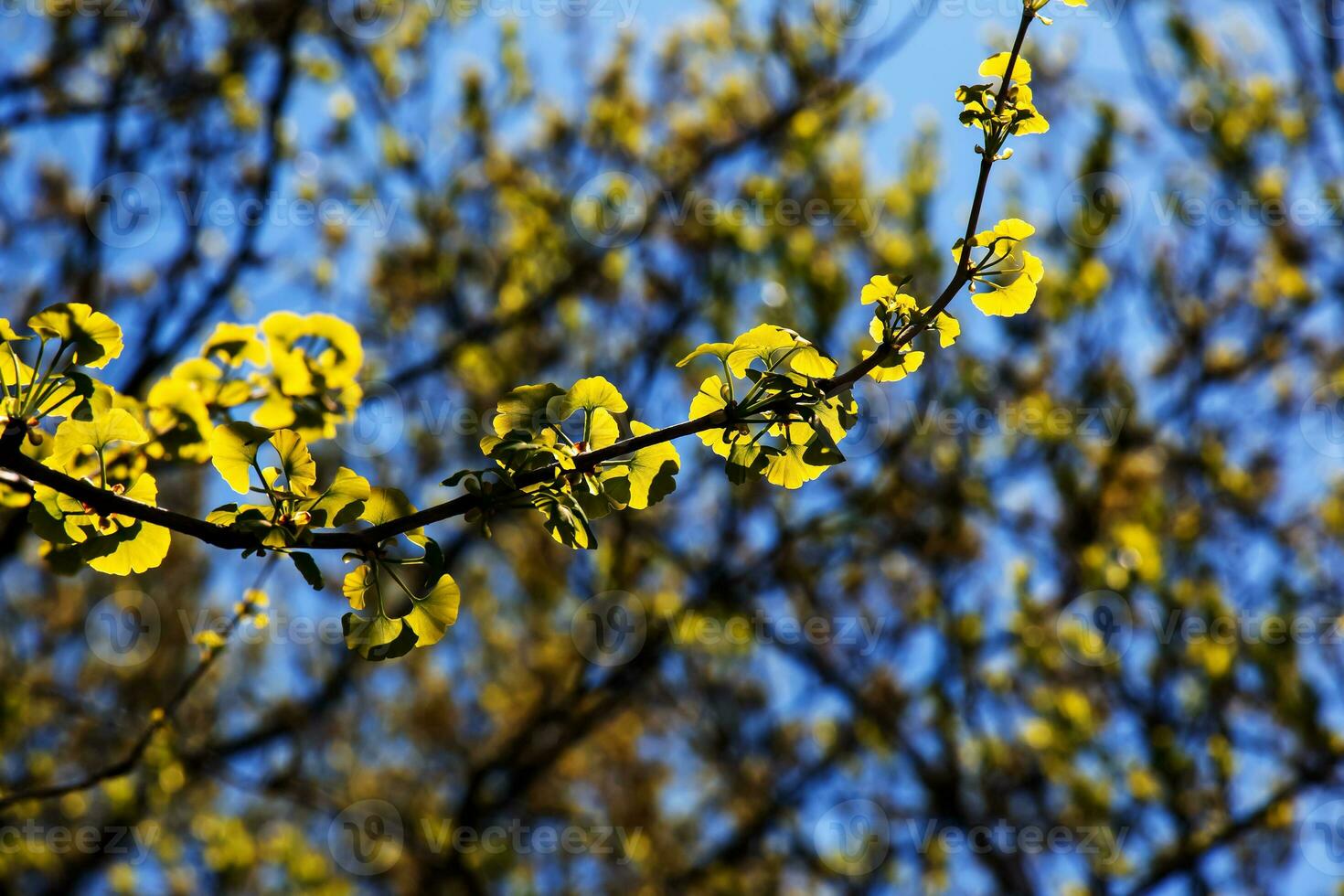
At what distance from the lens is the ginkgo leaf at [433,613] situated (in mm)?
1519

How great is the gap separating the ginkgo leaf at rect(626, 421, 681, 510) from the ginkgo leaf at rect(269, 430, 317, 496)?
1.44ft

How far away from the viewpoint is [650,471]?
156cm

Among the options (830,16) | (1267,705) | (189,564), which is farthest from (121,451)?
(189,564)

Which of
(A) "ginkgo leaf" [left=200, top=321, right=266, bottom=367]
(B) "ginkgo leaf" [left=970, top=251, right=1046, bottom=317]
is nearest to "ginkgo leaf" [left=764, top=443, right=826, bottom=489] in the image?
(B) "ginkgo leaf" [left=970, top=251, right=1046, bottom=317]

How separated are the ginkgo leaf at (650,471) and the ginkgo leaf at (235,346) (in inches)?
20.0

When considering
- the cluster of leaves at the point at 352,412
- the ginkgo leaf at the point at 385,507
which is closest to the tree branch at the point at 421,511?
the cluster of leaves at the point at 352,412

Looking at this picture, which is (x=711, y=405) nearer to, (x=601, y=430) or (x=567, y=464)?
(x=601, y=430)

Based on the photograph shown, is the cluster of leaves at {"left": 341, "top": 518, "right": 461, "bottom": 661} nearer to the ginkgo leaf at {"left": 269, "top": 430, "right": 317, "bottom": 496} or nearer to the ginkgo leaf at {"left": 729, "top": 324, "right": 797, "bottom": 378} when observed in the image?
the ginkgo leaf at {"left": 269, "top": 430, "right": 317, "bottom": 496}

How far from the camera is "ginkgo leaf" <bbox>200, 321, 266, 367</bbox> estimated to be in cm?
131

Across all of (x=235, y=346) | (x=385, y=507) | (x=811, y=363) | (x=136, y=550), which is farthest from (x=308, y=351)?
(x=811, y=363)

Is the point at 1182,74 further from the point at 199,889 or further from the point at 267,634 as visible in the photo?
the point at 199,889

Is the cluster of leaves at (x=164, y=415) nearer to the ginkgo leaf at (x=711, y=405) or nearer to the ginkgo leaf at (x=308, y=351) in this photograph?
the ginkgo leaf at (x=308, y=351)

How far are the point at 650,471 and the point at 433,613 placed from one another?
37 cm

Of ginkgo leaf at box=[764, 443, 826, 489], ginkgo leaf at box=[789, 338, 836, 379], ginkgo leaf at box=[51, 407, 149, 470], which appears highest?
ginkgo leaf at box=[789, 338, 836, 379]
